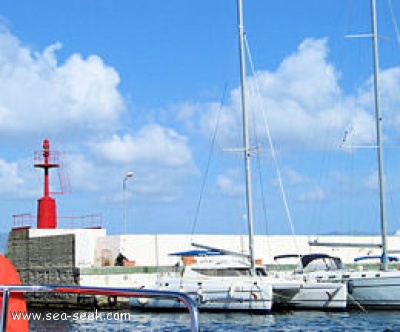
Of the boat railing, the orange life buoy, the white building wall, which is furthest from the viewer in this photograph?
the white building wall

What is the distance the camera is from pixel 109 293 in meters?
4.31

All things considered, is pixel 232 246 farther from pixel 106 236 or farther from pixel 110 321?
pixel 110 321

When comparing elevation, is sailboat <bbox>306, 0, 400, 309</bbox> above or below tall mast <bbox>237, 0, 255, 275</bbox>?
below

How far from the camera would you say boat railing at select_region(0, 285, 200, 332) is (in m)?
4.23

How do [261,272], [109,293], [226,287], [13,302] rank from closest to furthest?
[109,293]
[13,302]
[226,287]
[261,272]

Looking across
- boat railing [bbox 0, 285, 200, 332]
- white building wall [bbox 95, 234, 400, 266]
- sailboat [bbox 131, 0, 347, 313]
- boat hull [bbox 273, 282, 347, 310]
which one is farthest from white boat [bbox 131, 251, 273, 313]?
boat railing [bbox 0, 285, 200, 332]

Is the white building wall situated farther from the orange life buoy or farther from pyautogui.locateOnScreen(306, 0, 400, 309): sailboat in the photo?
the orange life buoy

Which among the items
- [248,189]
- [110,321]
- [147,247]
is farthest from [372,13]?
[110,321]

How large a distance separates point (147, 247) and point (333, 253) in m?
11.5

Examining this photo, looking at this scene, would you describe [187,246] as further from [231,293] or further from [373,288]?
[373,288]

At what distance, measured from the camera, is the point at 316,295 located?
93.7 feet

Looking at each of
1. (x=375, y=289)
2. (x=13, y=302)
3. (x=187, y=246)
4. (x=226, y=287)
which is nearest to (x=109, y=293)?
(x=13, y=302)

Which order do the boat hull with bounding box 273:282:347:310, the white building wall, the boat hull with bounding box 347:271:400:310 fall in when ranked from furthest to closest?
the white building wall
the boat hull with bounding box 273:282:347:310
the boat hull with bounding box 347:271:400:310

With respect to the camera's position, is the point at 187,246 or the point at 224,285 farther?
the point at 187,246
